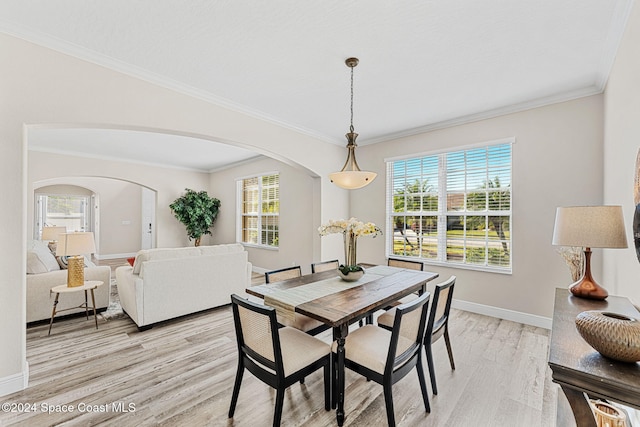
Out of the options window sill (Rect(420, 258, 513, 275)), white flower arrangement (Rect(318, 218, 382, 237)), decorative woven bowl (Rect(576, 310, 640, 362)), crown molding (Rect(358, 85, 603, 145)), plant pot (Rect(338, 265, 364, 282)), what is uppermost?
crown molding (Rect(358, 85, 603, 145))

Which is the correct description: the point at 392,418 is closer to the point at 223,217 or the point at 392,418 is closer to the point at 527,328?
the point at 527,328

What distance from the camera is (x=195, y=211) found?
7.13 meters

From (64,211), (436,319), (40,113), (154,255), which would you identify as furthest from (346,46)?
(64,211)

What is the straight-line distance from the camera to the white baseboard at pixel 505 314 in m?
3.30

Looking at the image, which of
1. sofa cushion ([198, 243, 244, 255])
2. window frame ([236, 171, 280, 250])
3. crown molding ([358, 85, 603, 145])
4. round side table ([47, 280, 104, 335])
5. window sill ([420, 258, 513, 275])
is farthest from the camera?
window frame ([236, 171, 280, 250])

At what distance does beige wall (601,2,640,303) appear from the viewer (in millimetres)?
1747

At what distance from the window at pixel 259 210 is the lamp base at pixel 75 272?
344 centimetres

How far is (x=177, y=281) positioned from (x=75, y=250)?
113 centimetres

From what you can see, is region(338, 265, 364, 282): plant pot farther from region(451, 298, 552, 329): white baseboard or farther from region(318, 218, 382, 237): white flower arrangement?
region(451, 298, 552, 329): white baseboard

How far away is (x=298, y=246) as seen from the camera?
558 centimetres

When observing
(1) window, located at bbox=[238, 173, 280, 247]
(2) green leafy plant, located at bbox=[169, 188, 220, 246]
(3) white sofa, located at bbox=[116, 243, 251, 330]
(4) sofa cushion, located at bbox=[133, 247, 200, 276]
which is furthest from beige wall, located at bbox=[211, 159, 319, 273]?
(4) sofa cushion, located at bbox=[133, 247, 200, 276]

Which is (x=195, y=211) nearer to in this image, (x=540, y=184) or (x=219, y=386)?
(x=219, y=386)

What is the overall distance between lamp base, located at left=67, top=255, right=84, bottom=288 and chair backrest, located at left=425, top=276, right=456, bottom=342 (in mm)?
3873

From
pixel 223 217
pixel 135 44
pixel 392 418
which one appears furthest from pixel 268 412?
pixel 223 217
